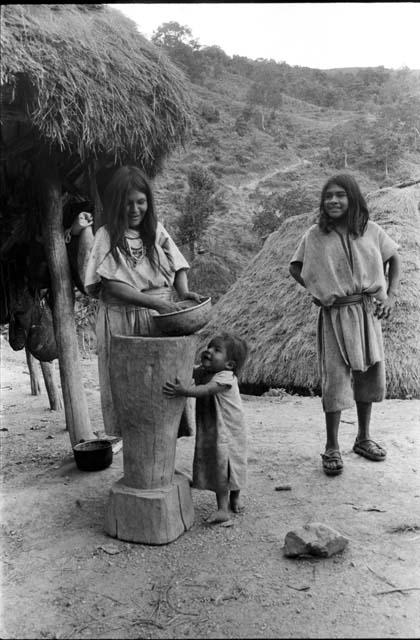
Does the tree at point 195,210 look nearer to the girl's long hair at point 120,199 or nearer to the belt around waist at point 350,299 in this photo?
the belt around waist at point 350,299

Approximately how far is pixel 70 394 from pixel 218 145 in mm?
18430

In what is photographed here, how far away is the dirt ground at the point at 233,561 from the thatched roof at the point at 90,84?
6.32ft

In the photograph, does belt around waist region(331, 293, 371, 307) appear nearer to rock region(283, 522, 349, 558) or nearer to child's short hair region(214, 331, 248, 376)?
child's short hair region(214, 331, 248, 376)

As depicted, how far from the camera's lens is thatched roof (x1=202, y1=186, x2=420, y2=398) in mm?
5312

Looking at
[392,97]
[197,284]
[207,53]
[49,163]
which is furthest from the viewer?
[197,284]

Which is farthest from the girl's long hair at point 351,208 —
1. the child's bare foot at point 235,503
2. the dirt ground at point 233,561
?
the child's bare foot at point 235,503

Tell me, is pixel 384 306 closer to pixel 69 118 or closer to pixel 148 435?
pixel 148 435

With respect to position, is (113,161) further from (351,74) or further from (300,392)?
(351,74)

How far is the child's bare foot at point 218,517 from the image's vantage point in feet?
7.82

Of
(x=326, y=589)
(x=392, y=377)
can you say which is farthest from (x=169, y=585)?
(x=392, y=377)

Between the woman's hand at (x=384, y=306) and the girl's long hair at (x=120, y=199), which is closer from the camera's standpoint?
the girl's long hair at (x=120, y=199)

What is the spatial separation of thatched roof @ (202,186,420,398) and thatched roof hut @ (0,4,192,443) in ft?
9.35

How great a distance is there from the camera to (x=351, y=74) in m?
17.0

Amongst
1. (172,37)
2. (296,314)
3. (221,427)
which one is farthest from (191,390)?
(172,37)
